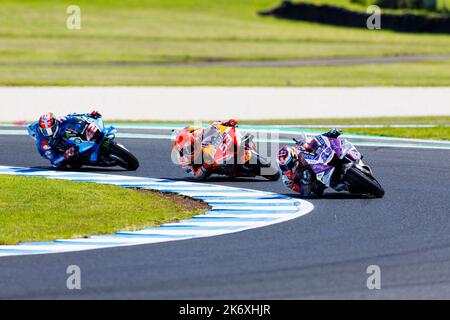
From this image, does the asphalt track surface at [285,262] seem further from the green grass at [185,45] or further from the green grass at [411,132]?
the green grass at [185,45]

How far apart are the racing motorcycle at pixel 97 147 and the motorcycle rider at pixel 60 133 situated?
2 cm

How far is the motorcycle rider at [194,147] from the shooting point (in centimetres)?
1931

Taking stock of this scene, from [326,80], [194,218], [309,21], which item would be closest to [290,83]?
[326,80]

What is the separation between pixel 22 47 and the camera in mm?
62625

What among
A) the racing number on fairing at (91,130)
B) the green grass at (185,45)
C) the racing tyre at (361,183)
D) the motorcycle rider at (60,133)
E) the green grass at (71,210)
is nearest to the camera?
the green grass at (71,210)

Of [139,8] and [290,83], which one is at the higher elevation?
[139,8]

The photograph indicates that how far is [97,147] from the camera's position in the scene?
810 inches

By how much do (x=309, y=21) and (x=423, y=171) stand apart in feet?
221

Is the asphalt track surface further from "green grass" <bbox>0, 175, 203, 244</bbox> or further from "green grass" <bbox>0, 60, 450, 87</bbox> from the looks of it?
"green grass" <bbox>0, 60, 450, 87</bbox>

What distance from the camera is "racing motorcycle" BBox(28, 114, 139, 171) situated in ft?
67.3

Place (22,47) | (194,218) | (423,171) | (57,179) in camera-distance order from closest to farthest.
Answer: (194,218) < (57,179) < (423,171) < (22,47)

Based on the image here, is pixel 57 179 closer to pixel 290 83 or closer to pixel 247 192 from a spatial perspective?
pixel 247 192

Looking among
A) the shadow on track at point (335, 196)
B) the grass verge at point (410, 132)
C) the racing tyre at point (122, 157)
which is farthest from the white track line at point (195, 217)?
the grass verge at point (410, 132)

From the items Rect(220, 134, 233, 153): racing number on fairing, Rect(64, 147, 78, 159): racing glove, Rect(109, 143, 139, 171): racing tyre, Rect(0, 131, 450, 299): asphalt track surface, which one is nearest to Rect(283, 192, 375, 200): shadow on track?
Rect(0, 131, 450, 299): asphalt track surface
